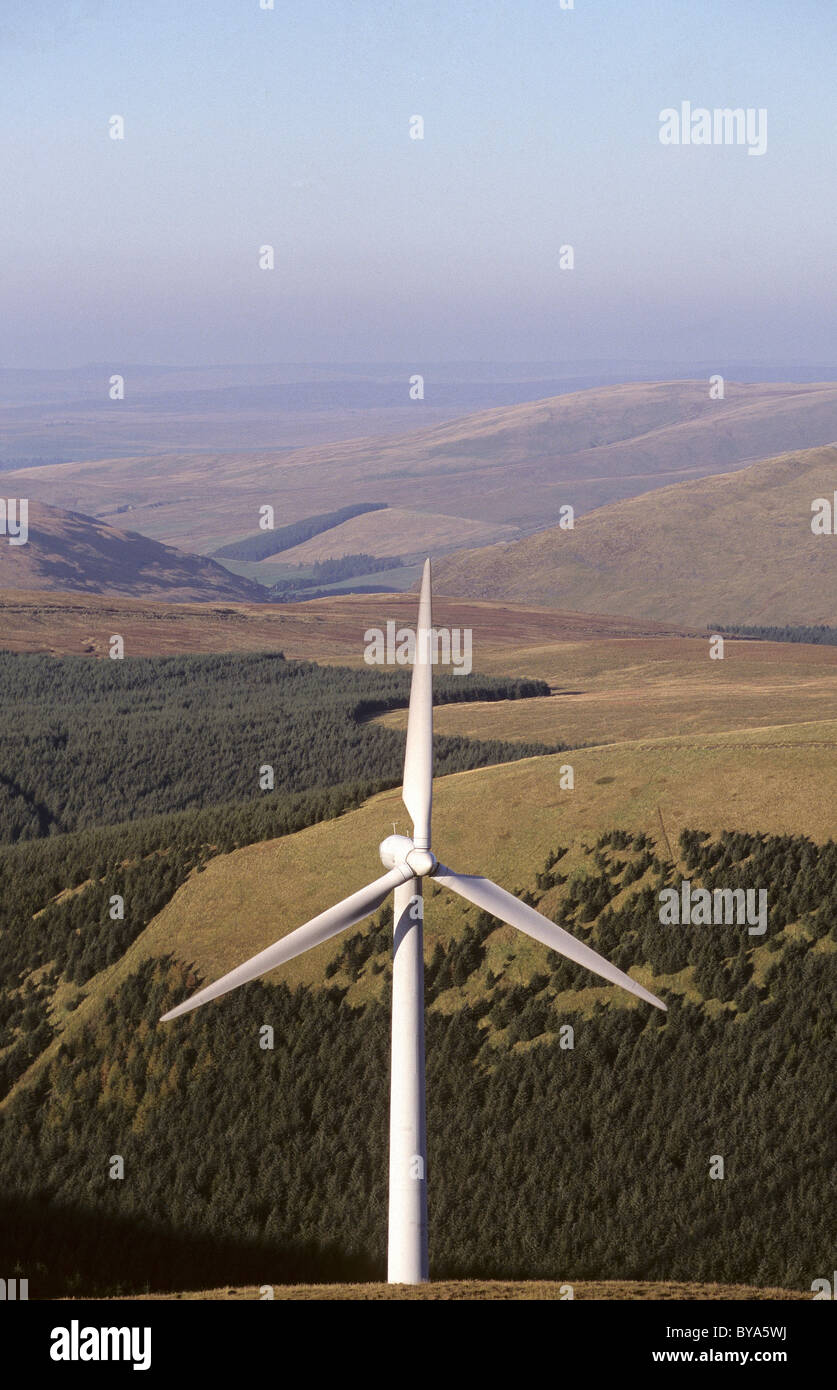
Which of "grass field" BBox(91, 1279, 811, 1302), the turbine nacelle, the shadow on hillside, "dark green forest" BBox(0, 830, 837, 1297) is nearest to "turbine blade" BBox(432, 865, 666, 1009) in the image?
the turbine nacelle


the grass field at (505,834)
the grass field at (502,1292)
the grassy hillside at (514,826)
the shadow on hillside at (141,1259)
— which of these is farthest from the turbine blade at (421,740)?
the grassy hillside at (514,826)

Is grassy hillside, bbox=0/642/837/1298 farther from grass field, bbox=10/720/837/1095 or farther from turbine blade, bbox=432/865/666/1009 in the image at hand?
turbine blade, bbox=432/865/666/1009

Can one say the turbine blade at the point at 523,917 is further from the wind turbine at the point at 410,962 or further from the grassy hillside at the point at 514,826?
the grassy hillside at the point at 514,826

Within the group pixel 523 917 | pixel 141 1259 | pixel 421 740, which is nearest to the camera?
pixel 523 917

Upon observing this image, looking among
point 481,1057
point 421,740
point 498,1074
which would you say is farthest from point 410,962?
point 481,1057

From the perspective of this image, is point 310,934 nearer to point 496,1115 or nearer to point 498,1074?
point 496,1115

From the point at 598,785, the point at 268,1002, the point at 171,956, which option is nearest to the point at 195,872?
the point at 171,956
